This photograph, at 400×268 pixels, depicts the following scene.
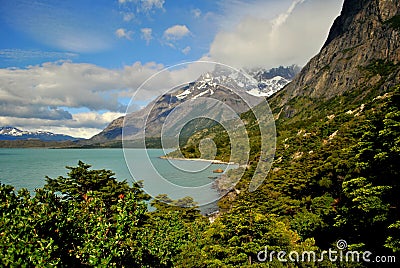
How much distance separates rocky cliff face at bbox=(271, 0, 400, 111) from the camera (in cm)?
14299

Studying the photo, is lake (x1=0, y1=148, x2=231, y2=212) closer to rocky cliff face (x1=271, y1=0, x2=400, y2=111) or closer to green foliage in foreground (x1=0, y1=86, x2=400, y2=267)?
green foliage in foreground (x1=0, y1=86, x2=400, y2=267)

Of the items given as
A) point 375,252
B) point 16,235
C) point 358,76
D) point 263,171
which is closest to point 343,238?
point 375,252

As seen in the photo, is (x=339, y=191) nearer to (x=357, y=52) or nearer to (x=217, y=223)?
(x=217, y=223)

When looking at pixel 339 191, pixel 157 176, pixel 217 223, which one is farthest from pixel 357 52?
pixel 217 223

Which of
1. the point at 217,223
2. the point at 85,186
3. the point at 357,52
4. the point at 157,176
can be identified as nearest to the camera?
the point at 217,223

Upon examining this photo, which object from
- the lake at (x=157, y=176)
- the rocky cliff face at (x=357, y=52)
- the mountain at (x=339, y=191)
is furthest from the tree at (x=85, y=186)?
the rocky cliff face at (x=357, y=52)

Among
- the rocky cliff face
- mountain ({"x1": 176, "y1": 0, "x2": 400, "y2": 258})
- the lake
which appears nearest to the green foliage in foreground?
mountain ({"x1": 176, "y1": 0, "x2": 400, "y2": 258})

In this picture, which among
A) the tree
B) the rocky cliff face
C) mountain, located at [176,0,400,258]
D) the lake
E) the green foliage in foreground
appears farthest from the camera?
the rocky cliff face

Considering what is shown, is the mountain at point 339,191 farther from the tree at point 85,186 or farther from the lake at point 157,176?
the tree at point 85,186

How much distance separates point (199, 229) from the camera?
24.7 m

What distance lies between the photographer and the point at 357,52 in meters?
162

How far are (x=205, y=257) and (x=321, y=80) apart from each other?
183m

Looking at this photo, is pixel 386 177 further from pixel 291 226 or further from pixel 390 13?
pixel 390 13

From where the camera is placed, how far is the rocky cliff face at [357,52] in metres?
143
